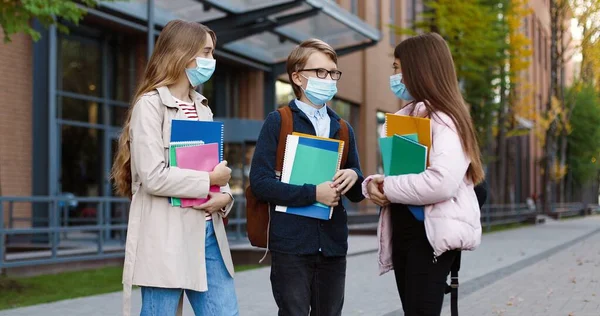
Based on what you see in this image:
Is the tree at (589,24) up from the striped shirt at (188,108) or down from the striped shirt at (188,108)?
up

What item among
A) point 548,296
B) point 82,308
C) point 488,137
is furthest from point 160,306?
point 488,137

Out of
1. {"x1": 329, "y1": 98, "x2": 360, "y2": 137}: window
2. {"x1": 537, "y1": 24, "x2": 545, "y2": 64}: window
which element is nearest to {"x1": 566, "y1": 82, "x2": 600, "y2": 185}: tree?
{"x1": 537, "y1": 24, "x2": 545, "y2": 64}: window

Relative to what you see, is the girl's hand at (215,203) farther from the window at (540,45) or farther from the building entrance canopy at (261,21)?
the window at (540,45)

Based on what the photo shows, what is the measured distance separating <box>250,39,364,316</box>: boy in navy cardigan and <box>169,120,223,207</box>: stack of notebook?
0.96 ft

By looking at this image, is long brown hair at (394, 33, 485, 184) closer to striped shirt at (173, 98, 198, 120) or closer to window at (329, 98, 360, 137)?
striped shirt at (173, 98, 198, 120)

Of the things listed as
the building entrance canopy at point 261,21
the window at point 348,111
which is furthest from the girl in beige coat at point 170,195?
the window at point 348,111

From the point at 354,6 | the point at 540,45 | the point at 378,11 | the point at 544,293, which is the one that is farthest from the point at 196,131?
the point at 540,45

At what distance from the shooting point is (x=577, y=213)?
5169cm

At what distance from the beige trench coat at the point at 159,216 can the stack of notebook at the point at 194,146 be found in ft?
0.15

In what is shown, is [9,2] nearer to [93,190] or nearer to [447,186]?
[447,186]

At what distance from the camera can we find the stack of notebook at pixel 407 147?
3947mm


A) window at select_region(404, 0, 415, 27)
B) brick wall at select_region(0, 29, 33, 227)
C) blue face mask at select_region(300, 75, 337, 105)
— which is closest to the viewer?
blue face mask at select_region(300, 75, 337, 105)

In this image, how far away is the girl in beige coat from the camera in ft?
12.3

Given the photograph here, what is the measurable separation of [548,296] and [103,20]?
1152 cm
